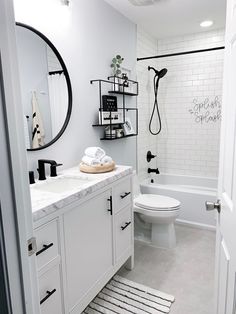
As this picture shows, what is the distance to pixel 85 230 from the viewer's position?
1.50 meters

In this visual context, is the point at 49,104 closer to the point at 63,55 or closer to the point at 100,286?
the point at 63,55

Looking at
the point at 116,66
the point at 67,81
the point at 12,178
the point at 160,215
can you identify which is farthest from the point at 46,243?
the point at 116,66

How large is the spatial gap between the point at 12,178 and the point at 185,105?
130 inches

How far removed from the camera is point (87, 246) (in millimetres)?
1526

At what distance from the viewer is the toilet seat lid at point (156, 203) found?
240cm

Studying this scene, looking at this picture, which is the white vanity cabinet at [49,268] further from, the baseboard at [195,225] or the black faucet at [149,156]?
the black faucet at [149,156]

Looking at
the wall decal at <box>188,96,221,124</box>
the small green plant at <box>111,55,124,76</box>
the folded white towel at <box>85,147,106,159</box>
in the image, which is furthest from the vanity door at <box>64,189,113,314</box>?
the wall decal at <box>188,96,221,124</box>

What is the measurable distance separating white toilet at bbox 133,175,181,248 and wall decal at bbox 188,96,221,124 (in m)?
1.51

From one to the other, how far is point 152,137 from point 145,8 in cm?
175

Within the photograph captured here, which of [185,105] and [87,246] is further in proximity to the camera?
[185,105]

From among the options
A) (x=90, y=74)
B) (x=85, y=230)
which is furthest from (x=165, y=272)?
(x=90, y=74)

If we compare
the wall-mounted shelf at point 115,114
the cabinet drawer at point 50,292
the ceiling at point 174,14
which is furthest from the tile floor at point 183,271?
the ceiling at point 174,14

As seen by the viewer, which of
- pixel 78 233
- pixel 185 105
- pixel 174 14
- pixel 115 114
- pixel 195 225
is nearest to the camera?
pixel 78 233

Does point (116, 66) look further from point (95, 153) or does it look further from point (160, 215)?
point (160, 215)
